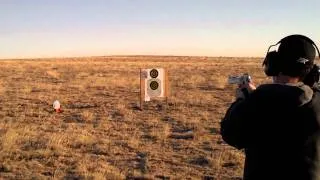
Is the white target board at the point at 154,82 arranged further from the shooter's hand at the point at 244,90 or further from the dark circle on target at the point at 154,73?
the shooter's hand at the point at 244,90

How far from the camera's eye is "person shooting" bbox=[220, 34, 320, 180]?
8.16ft

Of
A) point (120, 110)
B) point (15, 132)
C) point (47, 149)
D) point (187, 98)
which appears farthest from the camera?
point (187, 98)

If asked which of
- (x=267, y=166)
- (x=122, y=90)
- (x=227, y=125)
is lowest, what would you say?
(x=122, y=90)

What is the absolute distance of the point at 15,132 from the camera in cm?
1067

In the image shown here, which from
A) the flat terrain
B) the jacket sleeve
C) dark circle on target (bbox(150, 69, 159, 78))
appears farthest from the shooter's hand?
dark circle on target (bbox(150, 69, 159, 78))

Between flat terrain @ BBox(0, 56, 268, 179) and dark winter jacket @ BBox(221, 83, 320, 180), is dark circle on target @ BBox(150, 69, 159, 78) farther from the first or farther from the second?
dark winter jacket @ BBox(221, 83, 320, 180)

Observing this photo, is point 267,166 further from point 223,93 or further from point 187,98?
point 223,93

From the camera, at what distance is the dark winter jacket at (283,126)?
8.16ft

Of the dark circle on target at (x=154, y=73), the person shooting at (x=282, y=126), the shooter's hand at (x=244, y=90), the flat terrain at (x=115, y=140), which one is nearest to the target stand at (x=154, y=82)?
the dark circle on target at (x=154, y=73)

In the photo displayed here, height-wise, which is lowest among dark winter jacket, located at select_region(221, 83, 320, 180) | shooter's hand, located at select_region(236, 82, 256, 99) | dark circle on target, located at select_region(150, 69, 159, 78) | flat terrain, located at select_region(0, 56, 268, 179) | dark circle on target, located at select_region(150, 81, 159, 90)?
flat terrain, located at select_region(0, 56, 268, 179)

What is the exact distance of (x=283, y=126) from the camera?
2492 mm

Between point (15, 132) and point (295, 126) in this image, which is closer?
point (295, 126)

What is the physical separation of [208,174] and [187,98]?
34.9 ft

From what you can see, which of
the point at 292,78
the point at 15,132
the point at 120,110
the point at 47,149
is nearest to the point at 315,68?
the point at 292,78
